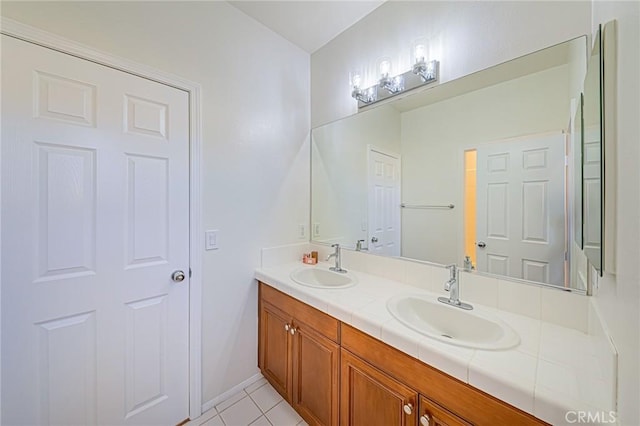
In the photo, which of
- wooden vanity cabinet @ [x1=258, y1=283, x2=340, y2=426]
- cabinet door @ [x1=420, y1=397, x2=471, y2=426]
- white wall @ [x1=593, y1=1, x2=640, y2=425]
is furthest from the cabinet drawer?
white wall @ [x1=593, y1=1, x2=640, y2=425]

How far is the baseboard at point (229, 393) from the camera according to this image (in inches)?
62.3

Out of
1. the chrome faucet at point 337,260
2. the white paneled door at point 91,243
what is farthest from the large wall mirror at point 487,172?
the white paneled door at point 91,243

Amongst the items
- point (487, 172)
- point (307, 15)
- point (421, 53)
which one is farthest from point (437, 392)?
point (307, 15)

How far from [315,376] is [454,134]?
1.56 meters

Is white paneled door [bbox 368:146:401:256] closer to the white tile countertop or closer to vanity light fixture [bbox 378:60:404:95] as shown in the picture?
vanity light fixture [bbox 378:60:404:95]

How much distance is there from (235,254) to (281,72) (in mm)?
1464

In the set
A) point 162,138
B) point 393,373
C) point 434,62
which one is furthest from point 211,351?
point 434,62

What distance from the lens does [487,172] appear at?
1.27m

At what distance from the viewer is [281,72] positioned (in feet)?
6.52

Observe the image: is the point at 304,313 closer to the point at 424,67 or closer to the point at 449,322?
the point at 449,322

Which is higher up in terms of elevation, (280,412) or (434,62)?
(434,62)

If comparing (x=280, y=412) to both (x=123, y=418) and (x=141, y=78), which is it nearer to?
(x=123, y=418)

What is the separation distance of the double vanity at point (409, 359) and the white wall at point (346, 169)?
1.44 feet

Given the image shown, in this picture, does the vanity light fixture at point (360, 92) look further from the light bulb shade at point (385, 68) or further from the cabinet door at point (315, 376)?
the cabinet door at point (315, 376)
